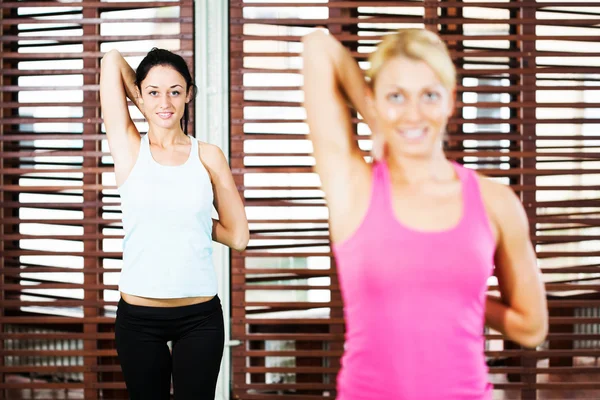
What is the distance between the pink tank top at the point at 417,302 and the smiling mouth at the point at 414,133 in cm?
12

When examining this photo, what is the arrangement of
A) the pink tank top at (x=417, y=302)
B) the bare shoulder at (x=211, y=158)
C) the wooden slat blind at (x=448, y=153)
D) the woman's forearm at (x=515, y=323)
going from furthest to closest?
the wooden slat blind at (x=448, y=153)
the bare shoulder at (x=211, y=158)
the woman's forearm at (x=515, y=323)
the pink tank top at (x=417, y=302)

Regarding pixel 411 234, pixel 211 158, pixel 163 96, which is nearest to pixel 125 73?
pixel 163 96

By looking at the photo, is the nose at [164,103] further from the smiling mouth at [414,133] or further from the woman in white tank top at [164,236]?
the smiling mouth at [414,133]

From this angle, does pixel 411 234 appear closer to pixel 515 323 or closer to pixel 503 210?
pixel 503 210

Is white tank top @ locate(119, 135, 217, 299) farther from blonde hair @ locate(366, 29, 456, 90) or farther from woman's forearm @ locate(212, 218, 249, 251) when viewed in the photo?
blonde hair @ locate(366, 29, 456, 90)

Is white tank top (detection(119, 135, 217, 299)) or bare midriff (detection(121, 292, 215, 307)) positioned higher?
white tank top (detection(119, 135, 217, 299))

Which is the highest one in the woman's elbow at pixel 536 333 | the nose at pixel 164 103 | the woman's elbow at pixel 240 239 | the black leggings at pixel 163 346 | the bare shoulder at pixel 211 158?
Result: the nose at pixel 164 103

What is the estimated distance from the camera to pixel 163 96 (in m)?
2.22

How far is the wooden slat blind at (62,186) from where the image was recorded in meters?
3.51

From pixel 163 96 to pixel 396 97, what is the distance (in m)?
1.25

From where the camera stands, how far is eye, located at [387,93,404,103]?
1146 mm

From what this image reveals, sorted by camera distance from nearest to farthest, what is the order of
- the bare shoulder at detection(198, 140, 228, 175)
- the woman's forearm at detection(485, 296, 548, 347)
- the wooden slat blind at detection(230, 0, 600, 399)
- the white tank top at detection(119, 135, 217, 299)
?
the woman's forearm at detection(485, 296, 548, 347) → the white tank top at detection(119, 135, 217, 299) → the bare shoulder at detection(198, 140, 228, 175) → the wooden slat blind at detection(230, 0, 600, 399)

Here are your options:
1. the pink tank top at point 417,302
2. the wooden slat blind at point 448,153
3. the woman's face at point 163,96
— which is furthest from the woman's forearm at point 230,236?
the pink tank top at point 417,302

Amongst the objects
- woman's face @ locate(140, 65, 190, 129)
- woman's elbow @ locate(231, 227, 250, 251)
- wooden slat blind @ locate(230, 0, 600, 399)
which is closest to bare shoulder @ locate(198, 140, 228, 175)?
woman's face @ locate(140, 65, 190, 129)
